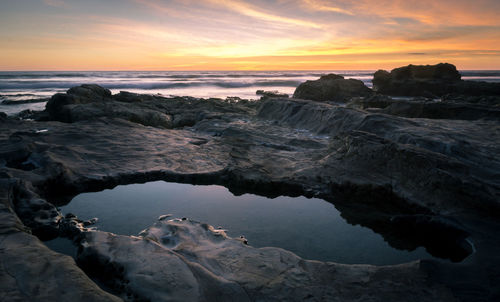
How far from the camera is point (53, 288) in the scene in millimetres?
2061

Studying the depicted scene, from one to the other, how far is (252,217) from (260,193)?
34.1 inches

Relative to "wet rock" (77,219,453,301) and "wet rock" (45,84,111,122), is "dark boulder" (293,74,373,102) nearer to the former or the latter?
"wet rock" (45,84,111,122)

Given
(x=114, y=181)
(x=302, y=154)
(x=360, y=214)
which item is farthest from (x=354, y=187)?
(x=114, y=181)

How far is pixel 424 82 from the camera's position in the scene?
88.0 ft

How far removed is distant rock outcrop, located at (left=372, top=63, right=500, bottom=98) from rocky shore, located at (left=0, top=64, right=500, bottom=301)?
64.3 ft

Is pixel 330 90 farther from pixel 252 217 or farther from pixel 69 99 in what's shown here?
pixel 252 217

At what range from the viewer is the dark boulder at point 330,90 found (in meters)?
21.5

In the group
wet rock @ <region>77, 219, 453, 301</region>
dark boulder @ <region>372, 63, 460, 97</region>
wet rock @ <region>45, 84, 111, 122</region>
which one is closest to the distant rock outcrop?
dark boulder @ <region>372, 63, 460, 97</region>

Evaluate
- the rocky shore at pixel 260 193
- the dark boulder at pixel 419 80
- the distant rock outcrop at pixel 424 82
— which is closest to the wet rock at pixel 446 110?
the rocky shore at pixel 260 193

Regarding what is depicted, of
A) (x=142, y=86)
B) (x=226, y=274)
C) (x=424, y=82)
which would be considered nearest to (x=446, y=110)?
(x=226, y=274)

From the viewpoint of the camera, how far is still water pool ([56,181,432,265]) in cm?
326

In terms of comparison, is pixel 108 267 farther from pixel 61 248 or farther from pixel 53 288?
pixel 61 248

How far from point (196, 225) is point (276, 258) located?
3.51 feet

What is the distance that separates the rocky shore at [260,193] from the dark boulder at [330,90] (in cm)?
1268
